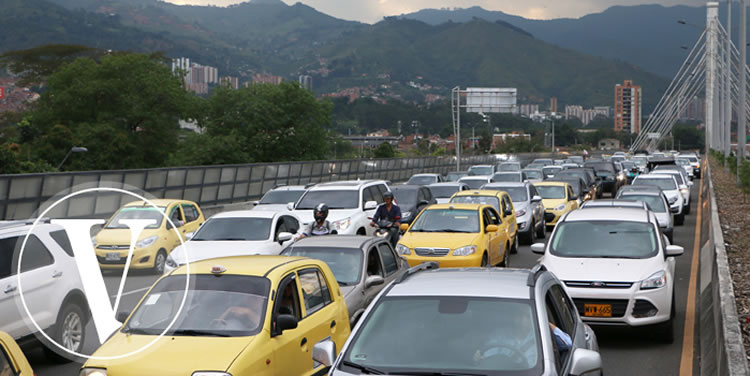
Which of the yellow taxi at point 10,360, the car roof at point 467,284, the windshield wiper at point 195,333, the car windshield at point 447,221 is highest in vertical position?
the car roof at point 467,284

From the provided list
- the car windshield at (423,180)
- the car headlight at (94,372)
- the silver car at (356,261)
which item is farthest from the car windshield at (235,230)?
the car windshield at (423,180)

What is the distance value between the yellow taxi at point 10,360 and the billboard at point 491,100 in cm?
5974

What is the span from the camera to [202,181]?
35.0m

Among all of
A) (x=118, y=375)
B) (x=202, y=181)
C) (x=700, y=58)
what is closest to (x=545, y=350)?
(x=118, y=375)

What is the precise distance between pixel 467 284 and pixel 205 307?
2.34 meters

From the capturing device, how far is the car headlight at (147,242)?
19.0m

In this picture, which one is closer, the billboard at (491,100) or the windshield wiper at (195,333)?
the windshield wiper at (195,333)

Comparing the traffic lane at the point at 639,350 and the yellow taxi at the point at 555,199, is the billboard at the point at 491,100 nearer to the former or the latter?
the yellow taxi at the point at 555,199

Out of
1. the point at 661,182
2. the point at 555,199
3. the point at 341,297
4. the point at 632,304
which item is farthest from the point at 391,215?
the point at 661,182

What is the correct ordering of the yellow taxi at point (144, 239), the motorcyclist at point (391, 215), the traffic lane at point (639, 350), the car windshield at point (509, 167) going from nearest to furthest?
the traffic lane at point (639, 350) → the motorcyclist at point (391, 215) → the yellow taxi at point (144, 239) → the car windshield at point (509, 167)

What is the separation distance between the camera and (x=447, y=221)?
56.7ft

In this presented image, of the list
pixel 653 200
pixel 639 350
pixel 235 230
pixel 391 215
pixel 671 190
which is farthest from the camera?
pixel 671 190

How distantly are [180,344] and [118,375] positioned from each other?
20.3 inches

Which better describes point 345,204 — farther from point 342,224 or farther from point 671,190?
point 671,190
